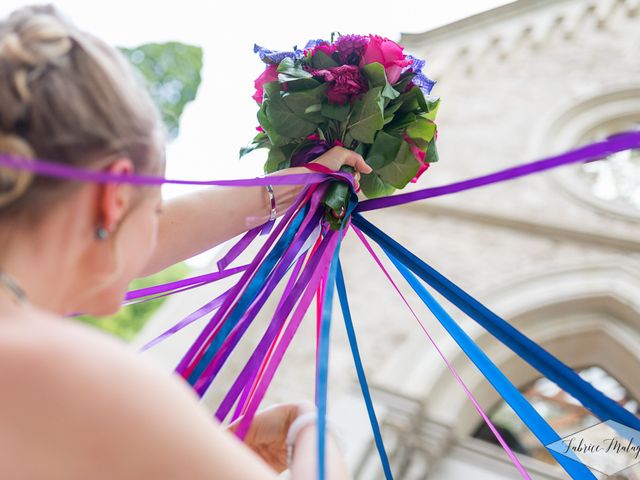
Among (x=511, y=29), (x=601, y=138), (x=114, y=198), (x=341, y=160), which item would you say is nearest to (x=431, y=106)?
(x=341, y=160)

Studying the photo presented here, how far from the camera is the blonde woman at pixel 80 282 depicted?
66 centimetres

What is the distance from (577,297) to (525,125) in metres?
2.02

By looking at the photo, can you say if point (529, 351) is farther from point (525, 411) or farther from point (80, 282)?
point (80, 282)

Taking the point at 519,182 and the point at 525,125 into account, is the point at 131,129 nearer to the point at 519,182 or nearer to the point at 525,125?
the point at 519,182

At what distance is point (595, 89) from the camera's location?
5371 millimetres

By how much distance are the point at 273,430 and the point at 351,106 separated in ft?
2.82

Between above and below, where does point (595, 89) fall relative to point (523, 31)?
below

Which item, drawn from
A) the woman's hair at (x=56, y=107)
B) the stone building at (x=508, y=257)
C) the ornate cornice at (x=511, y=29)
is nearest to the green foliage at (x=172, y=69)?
the ornate cornice at (x=511, y=29)

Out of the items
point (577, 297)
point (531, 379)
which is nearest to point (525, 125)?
point (577, 297)

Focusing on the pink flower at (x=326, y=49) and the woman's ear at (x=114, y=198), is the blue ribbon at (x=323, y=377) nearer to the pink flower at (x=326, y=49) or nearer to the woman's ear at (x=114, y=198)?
the woman's ear at (x=114, y=198)

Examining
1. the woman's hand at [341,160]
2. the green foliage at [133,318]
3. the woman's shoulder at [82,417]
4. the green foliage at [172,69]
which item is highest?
the green foliage at [172,69]

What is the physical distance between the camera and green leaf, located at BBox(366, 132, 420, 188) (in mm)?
1514

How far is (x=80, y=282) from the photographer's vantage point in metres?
0.85

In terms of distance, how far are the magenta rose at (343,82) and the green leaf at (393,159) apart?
136 millimetres
